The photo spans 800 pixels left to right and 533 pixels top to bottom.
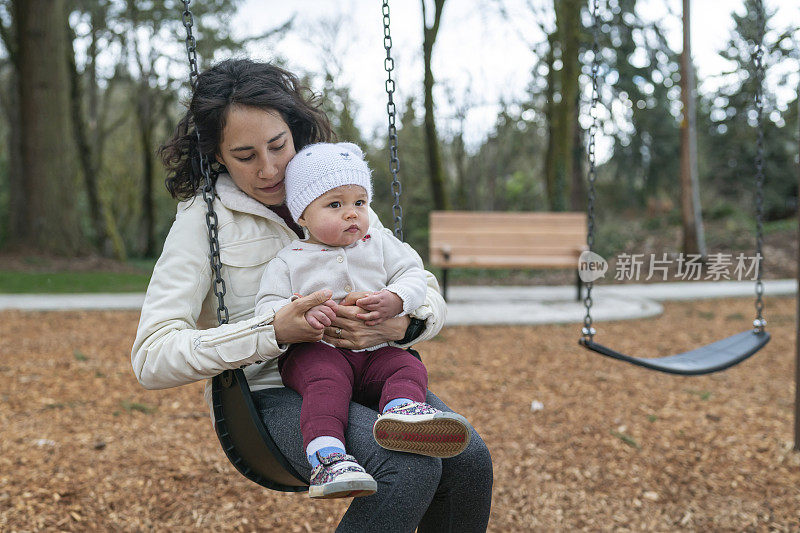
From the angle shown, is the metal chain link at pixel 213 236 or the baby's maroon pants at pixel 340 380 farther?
the metal chain link at pixel 213 236

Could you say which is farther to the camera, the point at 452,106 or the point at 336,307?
the point at 452,106

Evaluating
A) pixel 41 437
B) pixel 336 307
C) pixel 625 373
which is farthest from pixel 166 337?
pixel 625 373

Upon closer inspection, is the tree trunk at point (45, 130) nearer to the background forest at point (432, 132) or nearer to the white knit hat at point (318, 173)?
the background forest at point (432, 132)

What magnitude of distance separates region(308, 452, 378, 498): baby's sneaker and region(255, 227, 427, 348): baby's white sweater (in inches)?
15.5

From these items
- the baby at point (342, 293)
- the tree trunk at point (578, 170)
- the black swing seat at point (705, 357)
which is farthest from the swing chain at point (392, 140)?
the tree trunk at point (578, 170)

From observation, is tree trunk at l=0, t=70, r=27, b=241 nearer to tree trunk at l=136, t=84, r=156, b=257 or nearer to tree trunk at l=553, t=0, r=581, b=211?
tree trunk at l=136, t=84, r=156, b=257

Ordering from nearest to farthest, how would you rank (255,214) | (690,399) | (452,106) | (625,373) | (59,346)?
(255,214) < (690,399) < (625,373) < (59,346) < (452,106)

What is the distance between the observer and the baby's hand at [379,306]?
5.44 ft

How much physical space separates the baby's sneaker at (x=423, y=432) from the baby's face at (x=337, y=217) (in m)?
0.49

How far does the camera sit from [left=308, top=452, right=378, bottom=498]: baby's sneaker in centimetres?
134

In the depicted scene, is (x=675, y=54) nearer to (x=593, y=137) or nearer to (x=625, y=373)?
(x=625, y=373)

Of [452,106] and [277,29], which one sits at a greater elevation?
[277,29]

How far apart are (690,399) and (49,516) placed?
3.58 metres

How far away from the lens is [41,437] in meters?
3.31
